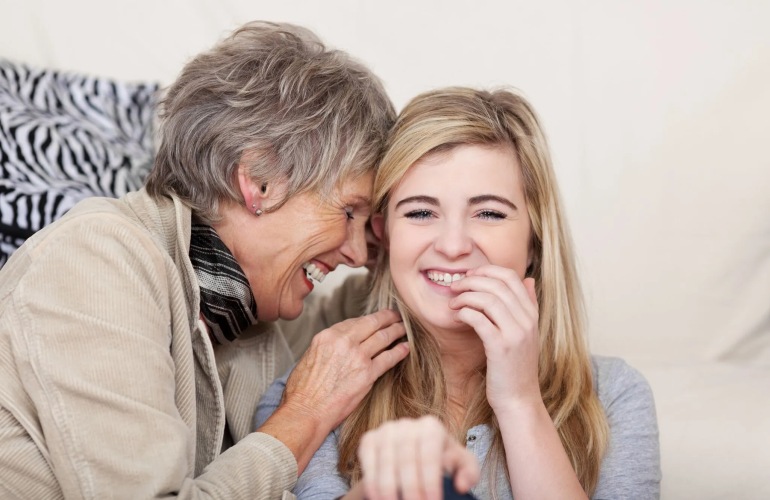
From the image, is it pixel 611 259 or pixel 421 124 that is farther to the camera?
pixel 611 259

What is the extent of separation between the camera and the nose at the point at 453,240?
1.56 meters

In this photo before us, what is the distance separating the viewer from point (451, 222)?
1583 millimetres

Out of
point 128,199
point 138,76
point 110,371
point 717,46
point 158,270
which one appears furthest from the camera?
point 138,76

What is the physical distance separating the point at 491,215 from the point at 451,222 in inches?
3.6

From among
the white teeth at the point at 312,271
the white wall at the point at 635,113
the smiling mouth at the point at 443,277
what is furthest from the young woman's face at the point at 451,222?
the white wall at the point at 635,113

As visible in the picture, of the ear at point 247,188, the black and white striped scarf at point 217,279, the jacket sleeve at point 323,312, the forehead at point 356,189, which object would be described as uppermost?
the forehead at point 356,189

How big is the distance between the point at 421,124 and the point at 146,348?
662mm

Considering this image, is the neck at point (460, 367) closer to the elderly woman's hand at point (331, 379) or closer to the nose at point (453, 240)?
the elderly woman's hand at point (331, 379)

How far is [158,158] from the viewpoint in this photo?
1.74m

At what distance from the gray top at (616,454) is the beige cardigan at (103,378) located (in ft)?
0.28

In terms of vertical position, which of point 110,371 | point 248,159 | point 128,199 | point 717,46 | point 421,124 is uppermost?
point 717,46

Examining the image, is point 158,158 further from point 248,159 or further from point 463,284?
point 463,284

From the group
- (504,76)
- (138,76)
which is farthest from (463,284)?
(138,76)

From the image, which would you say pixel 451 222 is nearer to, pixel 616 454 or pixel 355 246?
pixel 355 246
